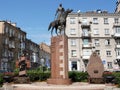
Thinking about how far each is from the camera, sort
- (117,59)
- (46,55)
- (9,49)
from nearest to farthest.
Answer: (117,59)
(9,49)
(46,55)

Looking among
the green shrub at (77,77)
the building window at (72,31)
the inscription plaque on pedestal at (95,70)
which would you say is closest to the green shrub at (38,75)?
the green shrub at (77,77)

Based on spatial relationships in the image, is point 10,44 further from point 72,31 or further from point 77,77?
point 77,77

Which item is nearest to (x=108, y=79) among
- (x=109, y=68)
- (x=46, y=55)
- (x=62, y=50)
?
(x=62, y=50)

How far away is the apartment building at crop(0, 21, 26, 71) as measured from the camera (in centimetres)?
7144

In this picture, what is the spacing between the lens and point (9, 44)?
76.1 metres

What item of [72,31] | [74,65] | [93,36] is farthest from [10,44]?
[93,36]

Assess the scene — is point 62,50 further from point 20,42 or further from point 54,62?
point 20,42

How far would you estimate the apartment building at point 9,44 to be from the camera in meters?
71.4

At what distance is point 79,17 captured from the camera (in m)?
71.1

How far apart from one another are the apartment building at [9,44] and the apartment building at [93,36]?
625 inches

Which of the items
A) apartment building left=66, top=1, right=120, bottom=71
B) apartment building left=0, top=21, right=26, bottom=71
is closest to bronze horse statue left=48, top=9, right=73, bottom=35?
apartment building left=66, top=1, right=120, bottom=71

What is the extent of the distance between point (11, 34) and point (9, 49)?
163 inches

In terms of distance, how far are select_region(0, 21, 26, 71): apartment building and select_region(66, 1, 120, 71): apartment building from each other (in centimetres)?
1588

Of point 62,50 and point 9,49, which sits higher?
point 9,49
